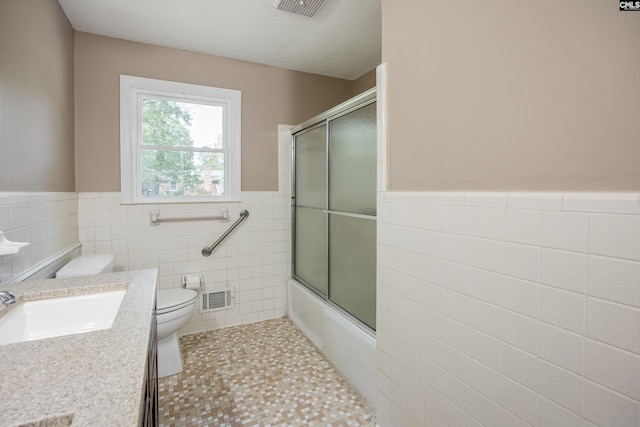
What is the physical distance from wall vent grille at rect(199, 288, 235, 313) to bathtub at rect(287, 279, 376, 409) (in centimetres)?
56

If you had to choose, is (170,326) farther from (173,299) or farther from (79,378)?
(79,378)

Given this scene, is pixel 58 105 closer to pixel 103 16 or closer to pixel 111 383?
pixel 103 16

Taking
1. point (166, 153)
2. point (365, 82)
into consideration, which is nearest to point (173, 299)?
point (166, 153)

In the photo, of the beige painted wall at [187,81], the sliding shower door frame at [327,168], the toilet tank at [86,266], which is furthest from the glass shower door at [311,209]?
the toilet tank at [86,266]

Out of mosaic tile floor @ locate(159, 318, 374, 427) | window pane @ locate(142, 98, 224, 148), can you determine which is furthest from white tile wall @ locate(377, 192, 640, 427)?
window pane @ locate(142, 98, 224, 148)

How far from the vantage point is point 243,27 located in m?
2.21

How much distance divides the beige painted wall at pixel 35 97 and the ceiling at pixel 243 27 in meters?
0.30

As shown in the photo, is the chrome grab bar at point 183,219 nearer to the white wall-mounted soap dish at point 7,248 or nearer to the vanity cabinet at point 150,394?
the white wall-mounted soap dish at point 7,248

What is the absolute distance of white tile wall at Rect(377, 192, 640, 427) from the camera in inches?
29.5

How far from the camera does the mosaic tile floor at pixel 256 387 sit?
1.66 metres

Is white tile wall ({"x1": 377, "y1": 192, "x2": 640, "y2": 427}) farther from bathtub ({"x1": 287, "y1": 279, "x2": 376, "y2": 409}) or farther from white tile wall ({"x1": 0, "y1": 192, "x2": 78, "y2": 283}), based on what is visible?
white tile wall ({"x1": 0, "y1": 192, "x2": 78, "y2": 283})

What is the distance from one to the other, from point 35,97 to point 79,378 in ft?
5.37

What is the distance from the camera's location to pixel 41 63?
5.40 feet

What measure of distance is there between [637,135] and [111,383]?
1226 mm
